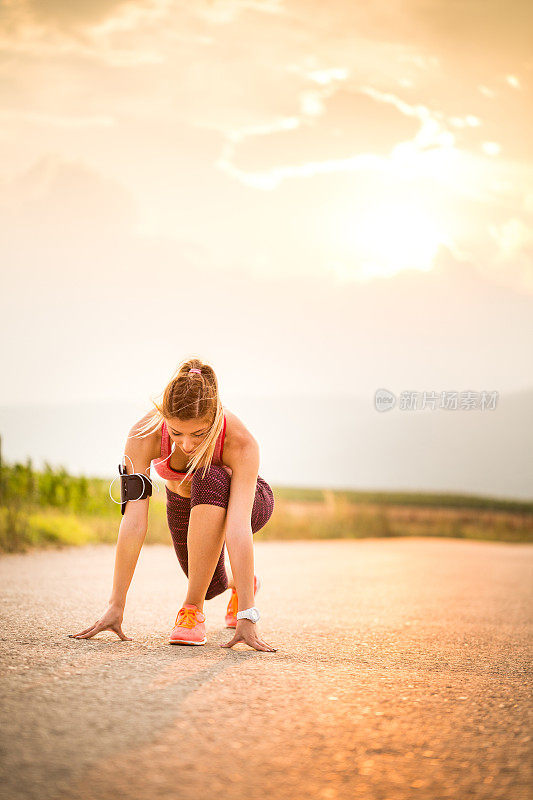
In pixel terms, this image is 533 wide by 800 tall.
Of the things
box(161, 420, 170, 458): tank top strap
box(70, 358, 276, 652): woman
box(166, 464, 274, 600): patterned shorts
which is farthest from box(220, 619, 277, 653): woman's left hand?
box(161, 420, 170, 458): tank top strap

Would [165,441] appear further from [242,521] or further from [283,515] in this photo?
[283,515]

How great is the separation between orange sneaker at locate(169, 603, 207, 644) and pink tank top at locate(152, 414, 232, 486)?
540 mm

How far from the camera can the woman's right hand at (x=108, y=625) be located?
319 cm

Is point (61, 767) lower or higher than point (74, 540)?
higher

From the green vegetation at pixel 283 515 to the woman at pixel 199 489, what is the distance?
1.03m

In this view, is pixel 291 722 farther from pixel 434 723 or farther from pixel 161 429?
pixel 161 429

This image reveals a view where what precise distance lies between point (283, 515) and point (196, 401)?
9814mm

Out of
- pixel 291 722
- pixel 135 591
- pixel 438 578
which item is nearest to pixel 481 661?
pixel 291 722

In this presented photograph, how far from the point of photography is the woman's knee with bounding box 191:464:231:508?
3.35 meters

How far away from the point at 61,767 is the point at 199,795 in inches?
12.1

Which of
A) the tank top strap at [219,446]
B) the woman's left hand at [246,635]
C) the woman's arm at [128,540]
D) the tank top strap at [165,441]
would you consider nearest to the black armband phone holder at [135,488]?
the woman's arm at [128,540]

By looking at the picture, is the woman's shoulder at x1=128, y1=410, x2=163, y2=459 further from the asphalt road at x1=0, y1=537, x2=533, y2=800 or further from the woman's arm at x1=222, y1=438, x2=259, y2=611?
the asphalt road at x1=0, y1=537, x2=533, y2=800

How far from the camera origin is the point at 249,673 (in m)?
2.69

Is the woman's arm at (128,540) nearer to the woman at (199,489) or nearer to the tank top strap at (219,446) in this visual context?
the woman at (199,489)
